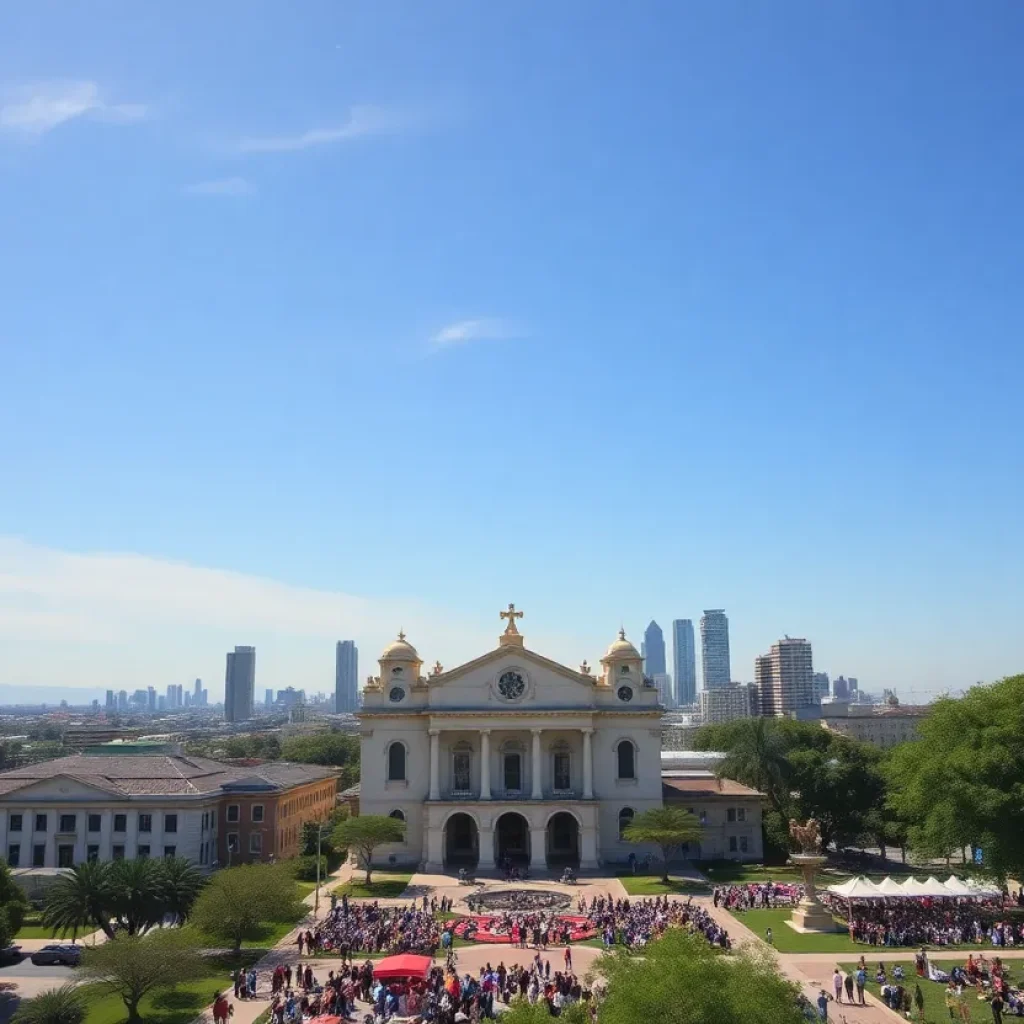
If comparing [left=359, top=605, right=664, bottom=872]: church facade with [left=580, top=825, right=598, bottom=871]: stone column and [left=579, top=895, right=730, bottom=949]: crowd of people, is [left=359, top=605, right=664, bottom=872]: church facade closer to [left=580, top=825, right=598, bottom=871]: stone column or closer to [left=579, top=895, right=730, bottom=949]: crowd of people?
[left=580, top=825, right=598, bottom=871]: stone column

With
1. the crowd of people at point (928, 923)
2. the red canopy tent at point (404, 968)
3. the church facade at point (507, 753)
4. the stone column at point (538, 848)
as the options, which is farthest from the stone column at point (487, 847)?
the red canopy tent at point (404, 968)

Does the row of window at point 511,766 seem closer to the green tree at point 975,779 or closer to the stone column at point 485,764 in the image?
the stone column at point 485,764

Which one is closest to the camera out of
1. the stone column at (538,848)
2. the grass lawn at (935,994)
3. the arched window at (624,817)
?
the grass lawn at (935,994)

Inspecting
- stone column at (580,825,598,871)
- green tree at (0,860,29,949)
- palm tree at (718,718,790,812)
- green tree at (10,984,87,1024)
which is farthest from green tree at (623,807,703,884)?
green tree at (10,984,87,1024)

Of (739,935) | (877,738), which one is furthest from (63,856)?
(877,738)

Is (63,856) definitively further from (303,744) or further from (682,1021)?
(303,744)
